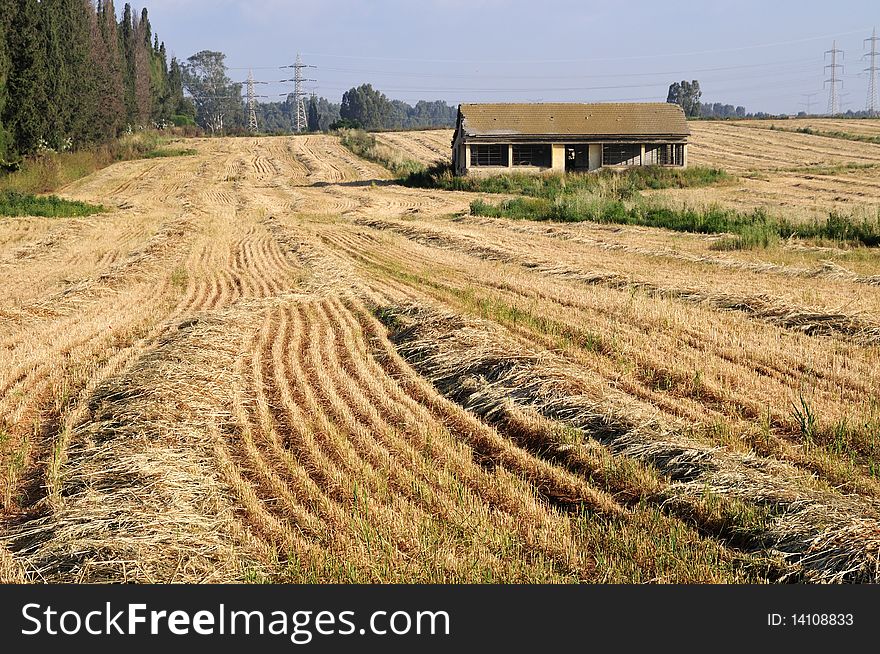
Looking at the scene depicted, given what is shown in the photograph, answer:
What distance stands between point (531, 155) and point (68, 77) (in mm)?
26140

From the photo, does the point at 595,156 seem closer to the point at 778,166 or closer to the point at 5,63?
the point at 778,166

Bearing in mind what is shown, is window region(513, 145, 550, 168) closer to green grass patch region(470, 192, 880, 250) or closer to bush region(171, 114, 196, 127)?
green grass patch region(470, 192, 880, 250)

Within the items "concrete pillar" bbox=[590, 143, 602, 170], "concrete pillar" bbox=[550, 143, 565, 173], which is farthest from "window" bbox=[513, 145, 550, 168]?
"concrete pillar" bbox=[590, 143, 602, 170]

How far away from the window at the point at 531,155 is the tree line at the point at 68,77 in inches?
969

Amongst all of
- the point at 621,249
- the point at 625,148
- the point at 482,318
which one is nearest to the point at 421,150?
the point at 625,148

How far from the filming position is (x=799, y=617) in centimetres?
411

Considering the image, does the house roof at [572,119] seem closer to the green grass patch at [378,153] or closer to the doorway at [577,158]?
the doorway at [577,158]

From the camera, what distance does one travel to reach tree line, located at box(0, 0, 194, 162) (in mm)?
38219

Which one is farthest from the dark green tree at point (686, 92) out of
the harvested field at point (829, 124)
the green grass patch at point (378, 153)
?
the green grass patch at point (378, 153)

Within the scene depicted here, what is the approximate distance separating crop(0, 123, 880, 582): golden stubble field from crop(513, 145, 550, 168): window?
106ft

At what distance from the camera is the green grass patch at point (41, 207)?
99.9ft

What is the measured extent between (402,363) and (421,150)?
6255 cm

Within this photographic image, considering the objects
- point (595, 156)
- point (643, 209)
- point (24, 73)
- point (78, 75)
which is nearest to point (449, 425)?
point (643, 209)

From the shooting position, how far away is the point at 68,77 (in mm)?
46406
